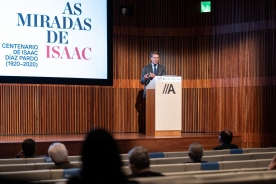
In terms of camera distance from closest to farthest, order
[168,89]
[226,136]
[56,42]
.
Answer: [226,136], [168,89], [56,42]

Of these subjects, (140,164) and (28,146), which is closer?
(140,164)

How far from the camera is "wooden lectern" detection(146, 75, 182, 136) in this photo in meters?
7.89

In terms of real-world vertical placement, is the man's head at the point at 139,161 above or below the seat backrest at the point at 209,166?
above

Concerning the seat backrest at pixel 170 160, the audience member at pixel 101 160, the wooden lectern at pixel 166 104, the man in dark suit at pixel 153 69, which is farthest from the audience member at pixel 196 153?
the man in dark suit at pixel 153 69

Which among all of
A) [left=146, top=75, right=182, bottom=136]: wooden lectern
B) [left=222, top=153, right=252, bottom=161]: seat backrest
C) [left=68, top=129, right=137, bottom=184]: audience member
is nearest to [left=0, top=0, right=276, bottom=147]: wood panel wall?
[left=146, top=75, right=182, bottom=136]: wooden lectern

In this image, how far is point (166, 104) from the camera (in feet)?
26.2

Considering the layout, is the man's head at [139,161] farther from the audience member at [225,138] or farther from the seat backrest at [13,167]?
the audience member at [225,138]

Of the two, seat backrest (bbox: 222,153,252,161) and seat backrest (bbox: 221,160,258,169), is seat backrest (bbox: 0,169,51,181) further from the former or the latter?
seat backrest (bbox: 222,153,252,161)

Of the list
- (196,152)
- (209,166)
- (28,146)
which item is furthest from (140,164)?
(28,146)

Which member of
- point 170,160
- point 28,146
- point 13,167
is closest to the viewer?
point 13,167

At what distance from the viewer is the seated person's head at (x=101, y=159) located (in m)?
2.00

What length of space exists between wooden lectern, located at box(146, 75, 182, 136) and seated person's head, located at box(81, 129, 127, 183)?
5800mm

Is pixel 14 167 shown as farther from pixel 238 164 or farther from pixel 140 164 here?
pixel 238 164

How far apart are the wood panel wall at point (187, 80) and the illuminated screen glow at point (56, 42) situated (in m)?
0.74
